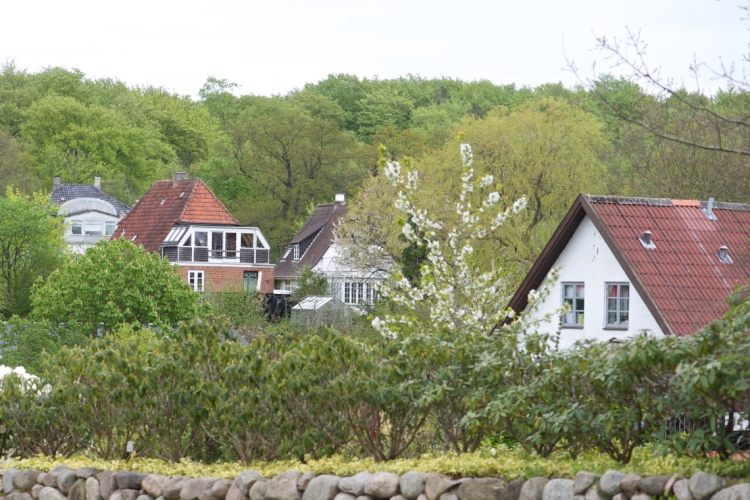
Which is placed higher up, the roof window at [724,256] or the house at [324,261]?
the house at [324,261]

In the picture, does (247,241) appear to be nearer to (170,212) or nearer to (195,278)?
(195,278)

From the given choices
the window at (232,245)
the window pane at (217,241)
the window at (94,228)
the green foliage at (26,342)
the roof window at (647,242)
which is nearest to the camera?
the roof window at (647,242)

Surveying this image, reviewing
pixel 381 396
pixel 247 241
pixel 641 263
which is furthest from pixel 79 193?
pixel 381 396

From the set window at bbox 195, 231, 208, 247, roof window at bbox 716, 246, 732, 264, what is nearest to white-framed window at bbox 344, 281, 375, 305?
window at bbox 195, 231, 208, 247

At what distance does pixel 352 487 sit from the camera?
928 centimetres

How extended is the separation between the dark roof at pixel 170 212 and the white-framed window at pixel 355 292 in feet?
29.8

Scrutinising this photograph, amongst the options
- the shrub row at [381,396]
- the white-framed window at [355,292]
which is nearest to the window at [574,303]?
the shrub row at [381,396]

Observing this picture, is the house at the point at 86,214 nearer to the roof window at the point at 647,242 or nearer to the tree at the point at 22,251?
the tree at the point at 22,251

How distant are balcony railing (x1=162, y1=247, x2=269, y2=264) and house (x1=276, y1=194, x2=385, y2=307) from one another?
191 centimetres

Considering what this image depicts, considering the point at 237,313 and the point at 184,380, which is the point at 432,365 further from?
the point at 237,313

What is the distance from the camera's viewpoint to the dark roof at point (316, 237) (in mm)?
58841

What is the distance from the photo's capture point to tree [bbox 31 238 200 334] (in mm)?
34250

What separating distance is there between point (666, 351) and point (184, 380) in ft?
16.0

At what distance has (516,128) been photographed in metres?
36.8
